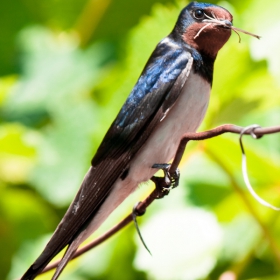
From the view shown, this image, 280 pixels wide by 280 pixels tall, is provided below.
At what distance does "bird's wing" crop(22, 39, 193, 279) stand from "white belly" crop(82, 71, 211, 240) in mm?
17

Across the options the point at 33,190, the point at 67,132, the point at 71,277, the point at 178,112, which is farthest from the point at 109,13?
the point at 178,112

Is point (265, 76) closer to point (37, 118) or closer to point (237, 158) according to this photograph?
point (237, 158)

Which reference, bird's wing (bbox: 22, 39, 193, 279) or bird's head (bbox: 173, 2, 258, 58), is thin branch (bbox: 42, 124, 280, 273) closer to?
bird's wing (bbox: 22, 39, 193, 279)

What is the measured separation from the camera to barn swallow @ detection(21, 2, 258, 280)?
5.56ft

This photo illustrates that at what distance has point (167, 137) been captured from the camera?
1731 mm

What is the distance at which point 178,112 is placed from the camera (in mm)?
1725

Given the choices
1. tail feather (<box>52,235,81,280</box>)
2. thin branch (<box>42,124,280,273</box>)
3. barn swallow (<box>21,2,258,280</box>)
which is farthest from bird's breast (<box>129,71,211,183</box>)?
tail feather (<box>52,235,81,280</box>)

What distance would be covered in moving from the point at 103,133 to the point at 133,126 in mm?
475

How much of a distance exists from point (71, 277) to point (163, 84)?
1.08m

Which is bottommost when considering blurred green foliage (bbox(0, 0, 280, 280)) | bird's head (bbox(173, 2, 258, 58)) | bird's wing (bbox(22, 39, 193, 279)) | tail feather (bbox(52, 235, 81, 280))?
blurred green foliage (bbox(0, 0, 280, 280))

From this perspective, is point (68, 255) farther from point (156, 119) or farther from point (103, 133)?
point (103, 133)

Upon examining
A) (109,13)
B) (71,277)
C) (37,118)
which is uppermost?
(109,13)

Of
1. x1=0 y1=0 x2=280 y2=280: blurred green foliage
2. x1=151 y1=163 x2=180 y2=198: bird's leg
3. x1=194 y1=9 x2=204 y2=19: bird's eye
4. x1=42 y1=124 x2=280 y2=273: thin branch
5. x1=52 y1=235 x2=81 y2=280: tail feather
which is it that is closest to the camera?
x1=42 y1=124 x2=280 y2=273: thin branch

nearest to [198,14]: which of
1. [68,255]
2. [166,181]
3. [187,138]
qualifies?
[166,181]
